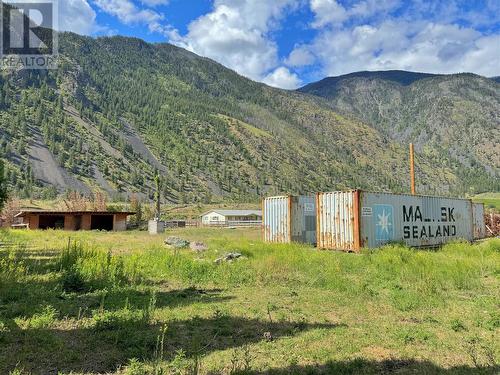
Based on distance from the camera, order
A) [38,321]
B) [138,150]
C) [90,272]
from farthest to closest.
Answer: [138,150], [90,272], [38,321]

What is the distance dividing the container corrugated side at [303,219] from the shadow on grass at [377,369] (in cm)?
1712

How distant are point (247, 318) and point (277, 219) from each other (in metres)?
15.8

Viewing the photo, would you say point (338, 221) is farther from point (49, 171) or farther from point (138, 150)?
point (138, 150)

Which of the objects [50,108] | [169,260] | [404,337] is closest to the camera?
[404,337]

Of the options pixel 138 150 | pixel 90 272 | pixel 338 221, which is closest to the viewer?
pixel 90 272

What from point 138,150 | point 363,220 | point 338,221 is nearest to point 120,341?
point 363,220

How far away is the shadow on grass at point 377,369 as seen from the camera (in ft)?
16.8

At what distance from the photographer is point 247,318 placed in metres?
7.79

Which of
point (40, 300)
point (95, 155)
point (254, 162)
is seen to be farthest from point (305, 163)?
point (40, 300)

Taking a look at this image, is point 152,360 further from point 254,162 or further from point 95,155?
Result: point 254,162

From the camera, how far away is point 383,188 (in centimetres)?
17938

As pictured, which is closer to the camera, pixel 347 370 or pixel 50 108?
pixel 347 370

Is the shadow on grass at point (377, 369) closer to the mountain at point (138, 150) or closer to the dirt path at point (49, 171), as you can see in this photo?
the mountain at point (138, 150)

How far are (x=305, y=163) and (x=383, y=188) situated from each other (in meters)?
38.6
